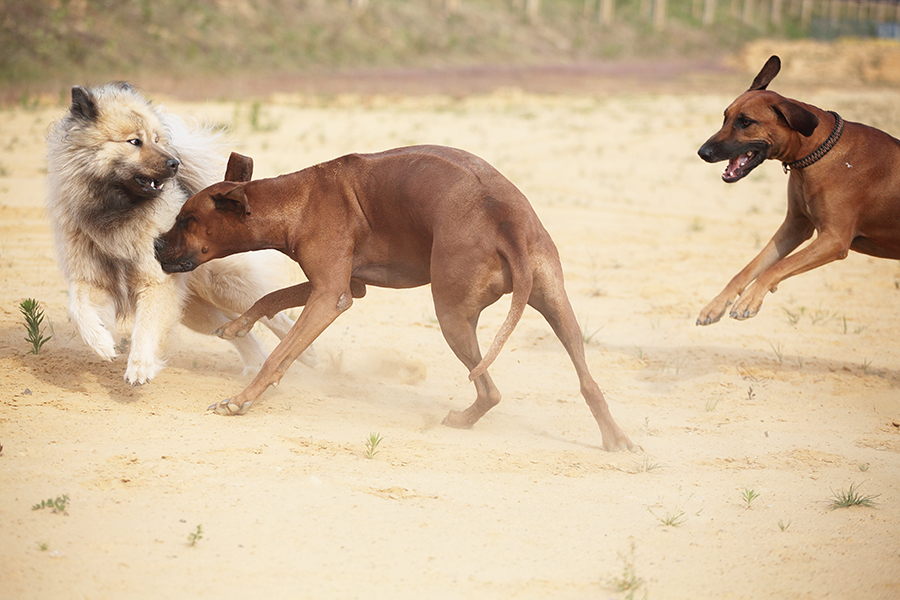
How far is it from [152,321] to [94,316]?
309 mm

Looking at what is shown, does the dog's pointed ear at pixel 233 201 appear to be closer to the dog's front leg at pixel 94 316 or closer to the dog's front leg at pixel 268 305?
the dog's front leg at pixel 268 305

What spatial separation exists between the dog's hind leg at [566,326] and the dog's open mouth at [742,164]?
1795mm

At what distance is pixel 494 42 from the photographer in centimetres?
3453

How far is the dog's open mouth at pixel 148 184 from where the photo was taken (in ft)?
16.3

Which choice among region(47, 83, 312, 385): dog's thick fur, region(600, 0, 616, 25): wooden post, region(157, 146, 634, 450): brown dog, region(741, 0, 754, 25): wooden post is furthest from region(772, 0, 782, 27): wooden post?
region(47, 83, 312, 385): dog's thick fur

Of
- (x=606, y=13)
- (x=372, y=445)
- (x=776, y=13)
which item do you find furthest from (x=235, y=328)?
(x=776, y=13)

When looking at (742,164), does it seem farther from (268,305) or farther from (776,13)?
(776,13)

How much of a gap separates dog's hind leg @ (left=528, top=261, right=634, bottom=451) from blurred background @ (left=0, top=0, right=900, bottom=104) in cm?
1425

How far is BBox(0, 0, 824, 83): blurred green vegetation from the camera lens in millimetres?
20078

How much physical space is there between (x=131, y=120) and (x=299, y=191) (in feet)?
3.84

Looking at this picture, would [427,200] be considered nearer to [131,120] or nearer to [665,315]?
[131,120]

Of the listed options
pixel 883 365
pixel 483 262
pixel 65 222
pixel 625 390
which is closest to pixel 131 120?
pixel 65 222

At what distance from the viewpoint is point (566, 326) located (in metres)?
4.43

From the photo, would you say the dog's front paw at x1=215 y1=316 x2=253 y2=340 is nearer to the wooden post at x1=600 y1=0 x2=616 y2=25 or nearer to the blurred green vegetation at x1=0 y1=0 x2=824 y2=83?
the blurred green vegetation at x1=0 y1=0 x2=824 y2=83
